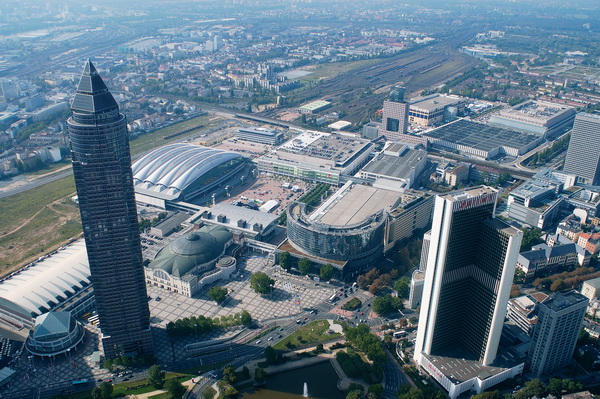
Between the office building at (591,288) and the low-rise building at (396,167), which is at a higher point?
the low-rise building at (396,167)

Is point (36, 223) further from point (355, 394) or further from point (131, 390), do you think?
point (355, 394)

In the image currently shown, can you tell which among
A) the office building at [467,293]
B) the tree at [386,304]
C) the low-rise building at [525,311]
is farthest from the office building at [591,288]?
the tree at [386,304]

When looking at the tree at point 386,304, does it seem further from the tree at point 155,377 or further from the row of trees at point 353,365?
the tree at point 155,377

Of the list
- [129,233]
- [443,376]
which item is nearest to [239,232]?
[129,233]

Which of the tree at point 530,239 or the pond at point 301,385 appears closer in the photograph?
the pond at point 301,385

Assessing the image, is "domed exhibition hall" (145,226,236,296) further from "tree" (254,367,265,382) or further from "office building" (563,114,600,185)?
"office building" (563,114,600,185)

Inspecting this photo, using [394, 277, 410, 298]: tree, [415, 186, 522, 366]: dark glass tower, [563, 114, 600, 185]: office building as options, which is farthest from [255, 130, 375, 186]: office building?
[415, 186, 522, 366]: dark glass tower

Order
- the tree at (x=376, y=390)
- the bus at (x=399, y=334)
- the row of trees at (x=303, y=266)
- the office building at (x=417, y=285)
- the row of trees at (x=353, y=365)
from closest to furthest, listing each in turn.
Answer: the tree at (x=376, y=390)
the row of trees at (x=353, y=365)
the bus at (x=399, y=334)
the office building at (x=417, y=285)
the row of trees at (x=303, y=266)

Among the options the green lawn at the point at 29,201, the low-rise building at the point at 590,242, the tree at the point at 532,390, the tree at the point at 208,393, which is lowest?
the green lawn at the point at 29,201

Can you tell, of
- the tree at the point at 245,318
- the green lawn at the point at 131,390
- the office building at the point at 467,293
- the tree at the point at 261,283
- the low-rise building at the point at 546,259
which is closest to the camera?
the office building at the point at 467,293
